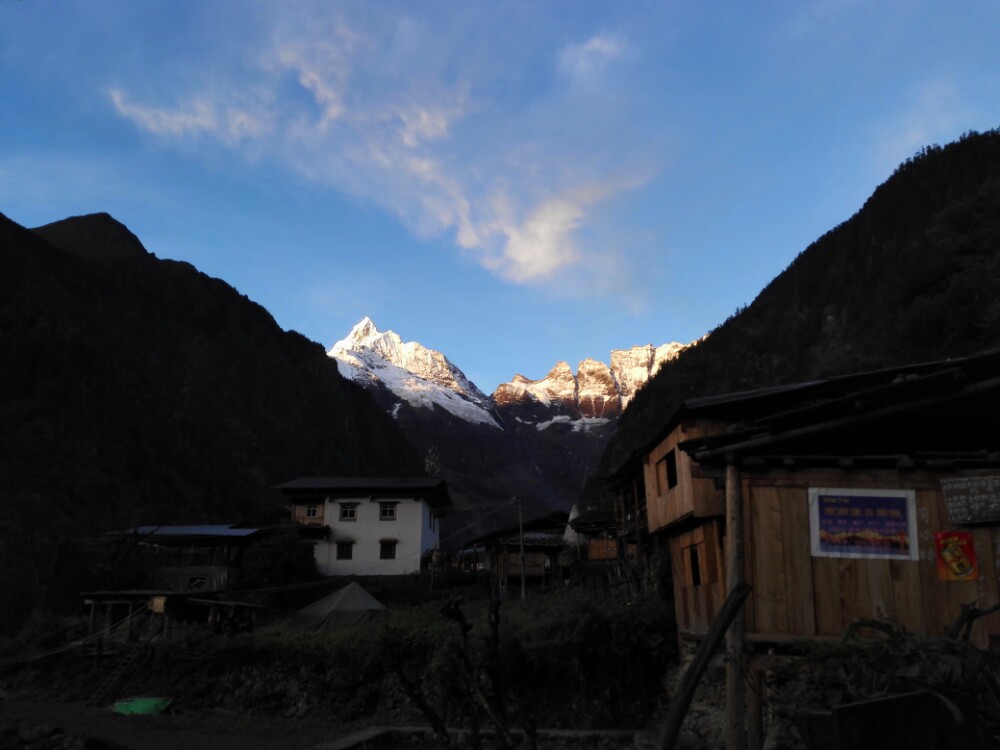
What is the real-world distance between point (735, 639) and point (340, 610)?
883 inches

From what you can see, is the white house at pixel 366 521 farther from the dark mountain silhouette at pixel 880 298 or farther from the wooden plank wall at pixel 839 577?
the wooden plank wall at pixel 839 577

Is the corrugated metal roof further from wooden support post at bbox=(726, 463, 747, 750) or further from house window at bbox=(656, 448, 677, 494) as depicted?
wooden support post at bbox=(726, 463, 747, 750)

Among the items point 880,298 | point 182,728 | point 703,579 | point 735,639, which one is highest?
point 880,298

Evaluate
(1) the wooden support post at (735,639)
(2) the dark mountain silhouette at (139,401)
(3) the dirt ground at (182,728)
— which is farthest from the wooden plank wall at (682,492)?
(2) the dark mountain silhouette at (139,401)

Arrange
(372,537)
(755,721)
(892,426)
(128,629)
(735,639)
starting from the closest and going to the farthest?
(755,721) → (735,639) → (892,426) → (128,629) → (372,537)

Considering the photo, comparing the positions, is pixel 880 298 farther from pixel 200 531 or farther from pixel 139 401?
pixel 139 401

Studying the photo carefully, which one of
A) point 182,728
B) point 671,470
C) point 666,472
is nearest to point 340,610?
point 182,728

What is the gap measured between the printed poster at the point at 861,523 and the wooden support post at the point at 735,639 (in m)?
1.33

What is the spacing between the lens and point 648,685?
20.6 metres

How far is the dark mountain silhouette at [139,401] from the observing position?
2179 inches

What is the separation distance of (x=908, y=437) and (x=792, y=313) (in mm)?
61337

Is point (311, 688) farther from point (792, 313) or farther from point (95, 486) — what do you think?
point (792, 313)

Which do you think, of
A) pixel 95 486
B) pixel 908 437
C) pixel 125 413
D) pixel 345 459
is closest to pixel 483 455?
pixel 345 459

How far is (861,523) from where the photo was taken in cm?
1112
